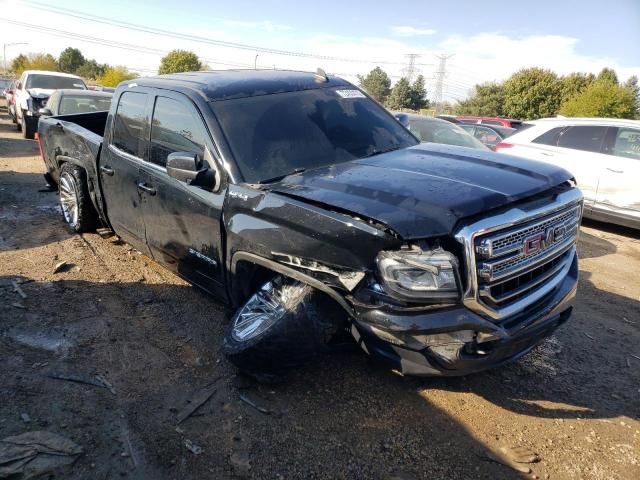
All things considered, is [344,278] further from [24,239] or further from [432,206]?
[24,239]

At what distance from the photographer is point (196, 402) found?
2.83 meters

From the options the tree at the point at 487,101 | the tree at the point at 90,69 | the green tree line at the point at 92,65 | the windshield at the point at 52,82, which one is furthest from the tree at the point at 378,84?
the windshield at the point at 52,82

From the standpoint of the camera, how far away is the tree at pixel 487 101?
44.8 meters

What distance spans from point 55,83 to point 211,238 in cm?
1484

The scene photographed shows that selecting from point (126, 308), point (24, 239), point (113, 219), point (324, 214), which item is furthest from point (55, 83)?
point (324, 214)

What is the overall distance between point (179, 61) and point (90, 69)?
88.4 ft

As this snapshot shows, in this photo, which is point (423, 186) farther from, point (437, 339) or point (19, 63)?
point (19, 63)

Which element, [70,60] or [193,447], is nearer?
[193,447]

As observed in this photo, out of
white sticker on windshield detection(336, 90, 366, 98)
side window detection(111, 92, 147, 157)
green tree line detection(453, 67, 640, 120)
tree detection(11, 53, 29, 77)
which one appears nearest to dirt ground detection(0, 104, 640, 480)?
side window detection(111, 92, 147, 157)

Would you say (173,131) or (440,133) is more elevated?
(173,131)

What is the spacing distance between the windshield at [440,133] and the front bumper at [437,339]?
526cm

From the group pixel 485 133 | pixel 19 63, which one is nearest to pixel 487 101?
pixel 485 133

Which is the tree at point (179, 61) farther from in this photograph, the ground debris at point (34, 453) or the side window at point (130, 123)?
the ground debris at point (34, 453)

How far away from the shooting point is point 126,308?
3.99m
